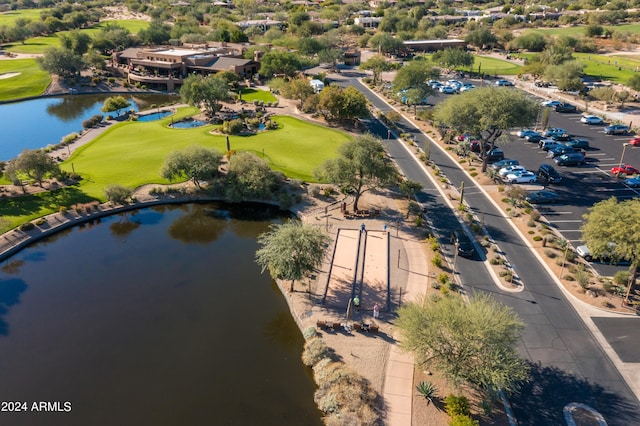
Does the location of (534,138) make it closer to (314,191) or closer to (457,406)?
(314,191)

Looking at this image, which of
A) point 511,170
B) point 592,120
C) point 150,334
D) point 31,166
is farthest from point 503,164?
point 31,166

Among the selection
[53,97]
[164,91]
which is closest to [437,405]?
[164,91]

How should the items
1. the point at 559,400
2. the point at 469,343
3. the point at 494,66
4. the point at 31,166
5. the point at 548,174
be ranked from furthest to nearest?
the point at 494,66
the point at 548,174
the point at 31,166
the point at 559,400
the point at 469,343

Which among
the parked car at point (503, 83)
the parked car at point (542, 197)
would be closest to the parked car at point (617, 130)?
Result: the parked car at point (542, 197)

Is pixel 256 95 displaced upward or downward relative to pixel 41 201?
upward

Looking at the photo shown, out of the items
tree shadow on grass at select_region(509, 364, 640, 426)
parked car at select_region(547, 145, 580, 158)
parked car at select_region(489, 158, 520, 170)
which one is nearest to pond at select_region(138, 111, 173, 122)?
parked car at select_region(489, 158, 520, 170)

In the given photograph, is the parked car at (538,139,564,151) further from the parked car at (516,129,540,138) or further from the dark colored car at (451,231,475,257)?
the dark colored car at (451,231,475,257)

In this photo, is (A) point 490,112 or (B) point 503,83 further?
(B) point 503,83
